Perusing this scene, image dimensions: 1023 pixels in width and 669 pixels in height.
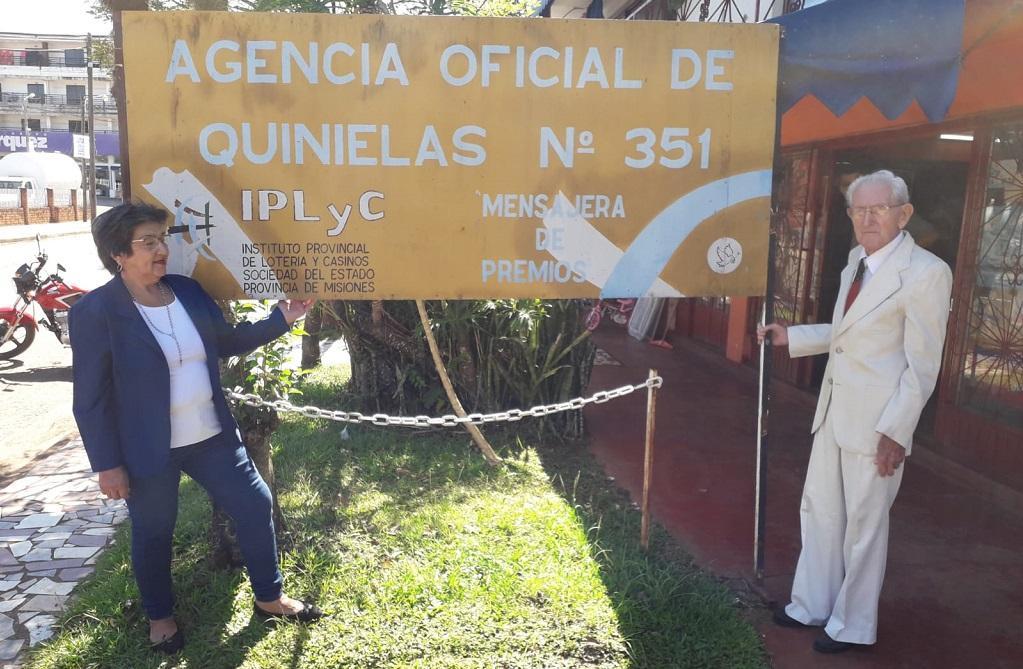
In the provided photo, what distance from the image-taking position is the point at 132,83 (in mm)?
2943

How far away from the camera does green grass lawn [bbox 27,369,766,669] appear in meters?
3.00

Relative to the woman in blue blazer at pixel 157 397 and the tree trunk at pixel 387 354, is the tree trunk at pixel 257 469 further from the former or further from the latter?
the tree trunk at pixel 387 354

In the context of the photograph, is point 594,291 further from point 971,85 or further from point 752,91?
point 971,85

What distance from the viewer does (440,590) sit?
11.3ft

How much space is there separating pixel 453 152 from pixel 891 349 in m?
1.91

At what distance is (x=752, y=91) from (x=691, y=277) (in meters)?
0.83

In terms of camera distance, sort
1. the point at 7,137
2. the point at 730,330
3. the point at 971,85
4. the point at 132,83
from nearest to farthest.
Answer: the point at 132,83
the point at 971,85
the point at 730,330
the point at 7,137

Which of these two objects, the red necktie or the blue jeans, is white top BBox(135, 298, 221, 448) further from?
the red necktie

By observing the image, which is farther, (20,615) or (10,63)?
(10,63)

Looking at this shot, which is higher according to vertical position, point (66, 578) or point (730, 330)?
point (730, 330)

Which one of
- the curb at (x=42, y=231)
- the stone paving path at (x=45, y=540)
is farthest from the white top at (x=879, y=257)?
the curb at (x=42, y=231)

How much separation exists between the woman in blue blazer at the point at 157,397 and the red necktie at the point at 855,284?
2226 millimetres

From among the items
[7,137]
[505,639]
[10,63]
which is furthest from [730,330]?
[10,63]

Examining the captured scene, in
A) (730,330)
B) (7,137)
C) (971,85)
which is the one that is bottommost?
(730,330)
